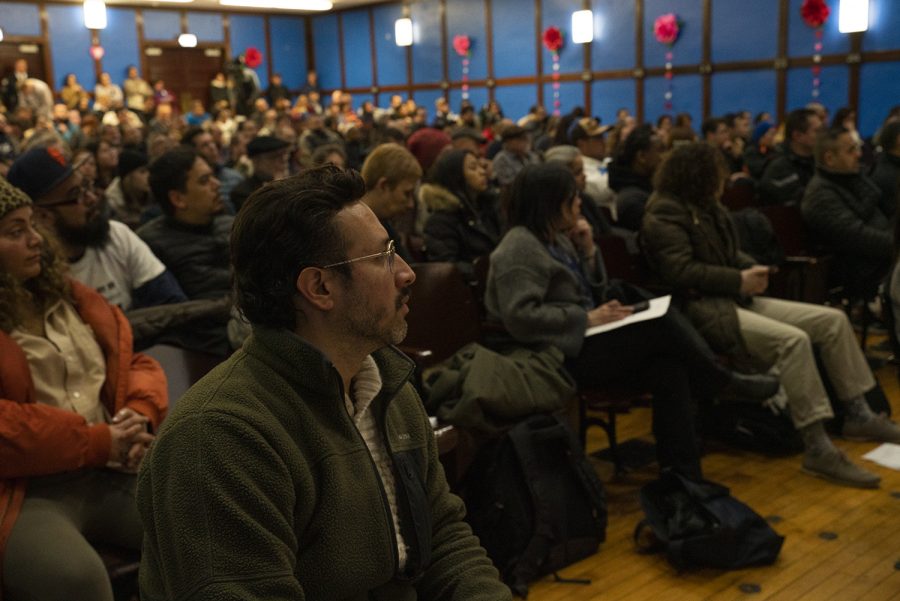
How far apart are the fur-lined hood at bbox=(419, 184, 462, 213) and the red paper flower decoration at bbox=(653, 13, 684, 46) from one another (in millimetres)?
10018

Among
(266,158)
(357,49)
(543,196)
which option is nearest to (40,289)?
(543,196)

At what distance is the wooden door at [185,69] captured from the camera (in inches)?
677

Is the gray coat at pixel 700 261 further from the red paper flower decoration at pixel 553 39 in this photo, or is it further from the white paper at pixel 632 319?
the red paper flower decoration at pixel 553 39

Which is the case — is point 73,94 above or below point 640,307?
above

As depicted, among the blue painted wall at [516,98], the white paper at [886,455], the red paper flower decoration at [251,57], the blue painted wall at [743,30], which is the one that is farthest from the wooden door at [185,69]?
the white paper at [886,455]

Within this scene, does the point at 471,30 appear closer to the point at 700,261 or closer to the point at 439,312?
the point at 700,261

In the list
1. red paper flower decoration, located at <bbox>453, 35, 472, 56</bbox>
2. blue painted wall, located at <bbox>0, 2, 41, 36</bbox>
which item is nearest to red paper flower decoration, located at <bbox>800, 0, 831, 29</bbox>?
red paper flower decoration, located at <bbox>453, 35, 472, 56</bbox>

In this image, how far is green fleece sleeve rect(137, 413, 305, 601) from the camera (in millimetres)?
1126

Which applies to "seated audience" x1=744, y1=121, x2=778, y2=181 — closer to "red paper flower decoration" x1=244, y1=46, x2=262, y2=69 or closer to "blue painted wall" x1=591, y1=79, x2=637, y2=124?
"blue painted wall" x1=591, y1=79, x2=637, y2=124

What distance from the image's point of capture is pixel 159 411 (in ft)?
7.22

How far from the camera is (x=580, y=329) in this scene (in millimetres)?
2961

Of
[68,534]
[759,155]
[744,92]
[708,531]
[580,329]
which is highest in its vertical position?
[744,92]

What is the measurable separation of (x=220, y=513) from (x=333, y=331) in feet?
1.10

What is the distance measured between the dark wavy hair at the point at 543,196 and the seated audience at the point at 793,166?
9.01ft
